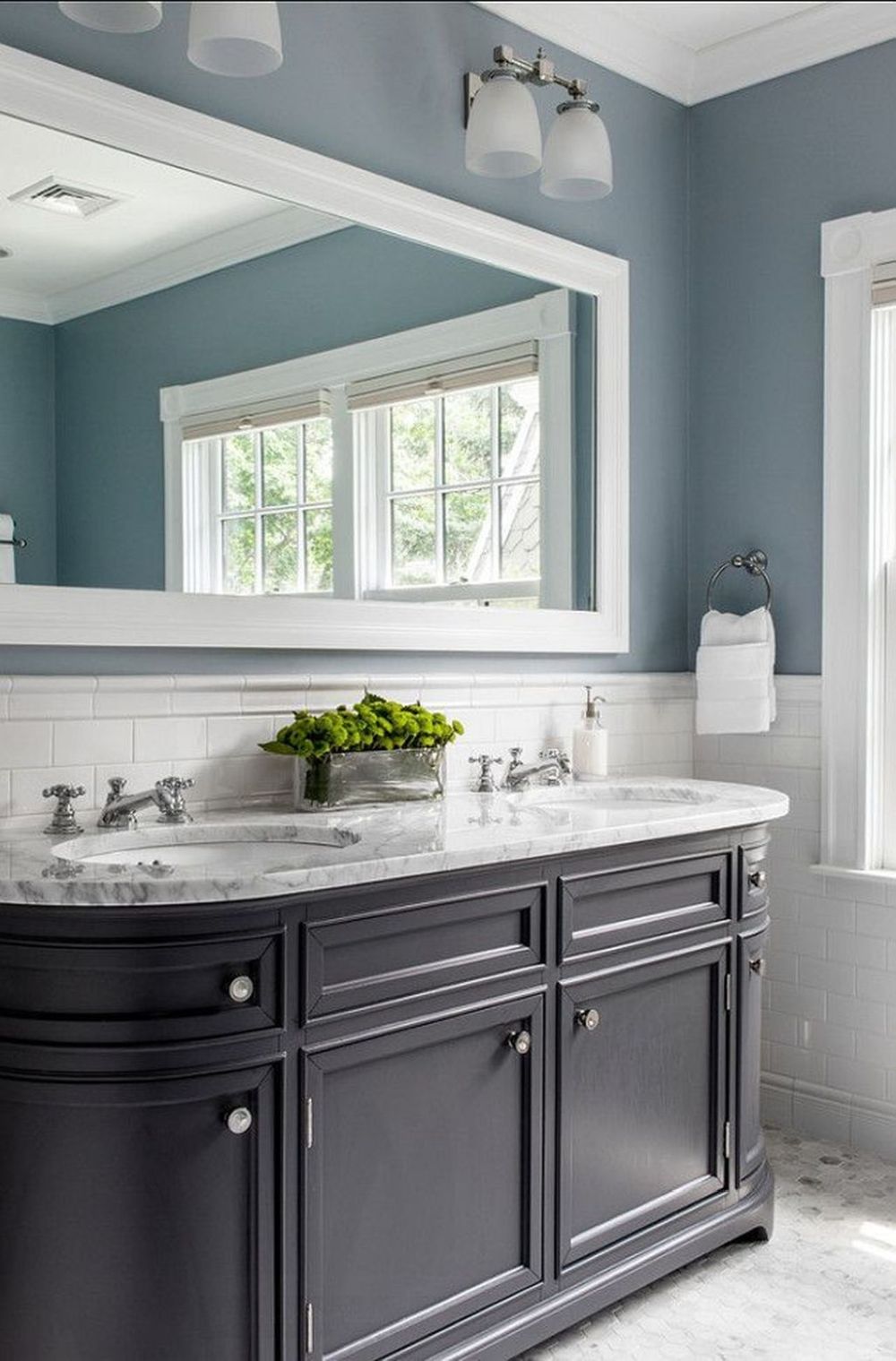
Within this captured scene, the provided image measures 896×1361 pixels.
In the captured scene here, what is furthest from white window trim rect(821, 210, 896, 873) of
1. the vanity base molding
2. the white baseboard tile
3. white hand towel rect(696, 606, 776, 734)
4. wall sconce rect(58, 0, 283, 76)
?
wall sconce rect(58, 0, 283, 76)

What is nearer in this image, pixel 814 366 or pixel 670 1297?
pixel 670 1297

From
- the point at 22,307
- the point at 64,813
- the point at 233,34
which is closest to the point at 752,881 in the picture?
the point at 64,813

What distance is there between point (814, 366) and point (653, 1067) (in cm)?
166

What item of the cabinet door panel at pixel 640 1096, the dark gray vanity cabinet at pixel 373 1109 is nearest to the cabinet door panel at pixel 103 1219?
the dark gray vanity cabinet at pixel 373 1109

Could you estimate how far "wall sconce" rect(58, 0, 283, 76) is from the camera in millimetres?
532

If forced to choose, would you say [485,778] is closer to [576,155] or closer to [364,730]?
[364,730]

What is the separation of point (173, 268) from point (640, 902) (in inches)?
49.1

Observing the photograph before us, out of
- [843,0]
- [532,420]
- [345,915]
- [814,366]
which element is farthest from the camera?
[814,366]

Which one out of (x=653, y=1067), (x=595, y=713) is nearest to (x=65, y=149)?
(x=595, y=713)

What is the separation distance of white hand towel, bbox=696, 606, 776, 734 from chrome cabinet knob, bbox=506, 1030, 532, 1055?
1.24 m

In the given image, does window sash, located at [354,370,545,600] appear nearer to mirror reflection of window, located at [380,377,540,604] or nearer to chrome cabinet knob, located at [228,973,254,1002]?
mirror reflection of window, located at [380,377,540,604]

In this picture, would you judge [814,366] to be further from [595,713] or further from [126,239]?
[126,239]

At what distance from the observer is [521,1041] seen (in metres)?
1.94

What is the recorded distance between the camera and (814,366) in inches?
117
